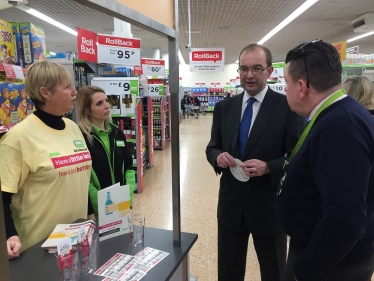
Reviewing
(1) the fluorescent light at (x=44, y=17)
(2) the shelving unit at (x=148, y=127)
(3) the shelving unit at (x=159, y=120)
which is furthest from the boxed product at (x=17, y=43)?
(1) the fluorescent light at (x=44, y=17)

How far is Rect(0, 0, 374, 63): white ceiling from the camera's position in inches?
320

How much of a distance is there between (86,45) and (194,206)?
289 centimetres

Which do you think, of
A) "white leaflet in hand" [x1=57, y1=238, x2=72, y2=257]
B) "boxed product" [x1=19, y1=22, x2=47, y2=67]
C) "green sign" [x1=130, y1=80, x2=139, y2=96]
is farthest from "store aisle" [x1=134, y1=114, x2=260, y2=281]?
"boxed product" [x1=19, y1=22, x2=47, y2=67]

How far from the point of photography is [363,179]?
1.02m

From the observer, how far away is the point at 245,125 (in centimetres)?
188

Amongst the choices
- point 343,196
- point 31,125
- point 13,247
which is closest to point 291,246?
point 343,196

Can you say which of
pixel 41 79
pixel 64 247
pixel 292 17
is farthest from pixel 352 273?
pixel 292 17

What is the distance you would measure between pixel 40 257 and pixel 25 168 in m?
0.44

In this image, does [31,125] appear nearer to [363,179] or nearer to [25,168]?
[25,168]

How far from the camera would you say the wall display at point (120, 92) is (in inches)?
188

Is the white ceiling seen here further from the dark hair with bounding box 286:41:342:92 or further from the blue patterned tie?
the dark hair with bounding box 286:41:342:92

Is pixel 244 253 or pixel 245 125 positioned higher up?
pixel 245 125

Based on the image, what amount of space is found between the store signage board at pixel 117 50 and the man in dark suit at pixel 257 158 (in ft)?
10.5

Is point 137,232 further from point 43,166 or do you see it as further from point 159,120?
point 159,120
